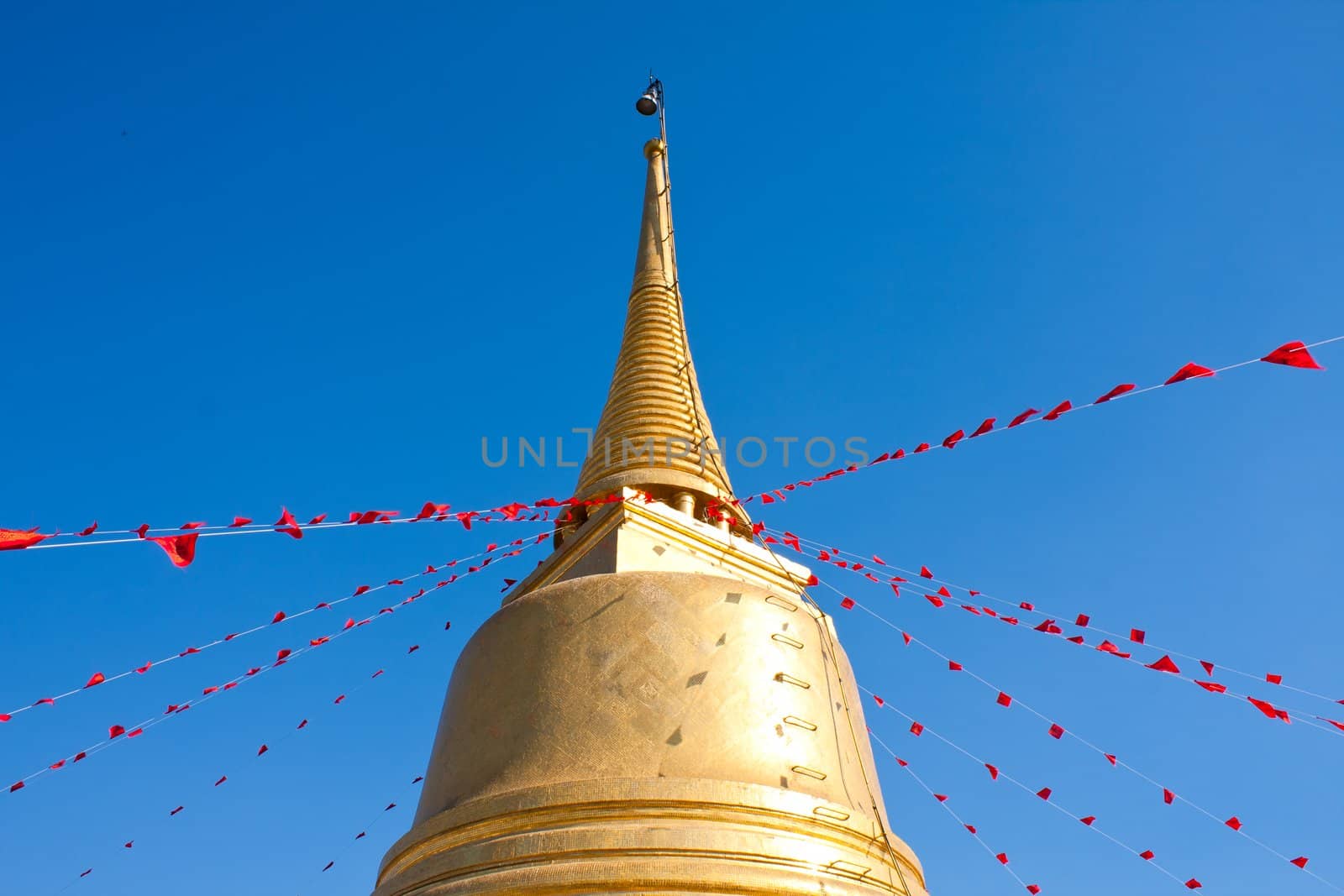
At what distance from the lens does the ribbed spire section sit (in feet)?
32.0

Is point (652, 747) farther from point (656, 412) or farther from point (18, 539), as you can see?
point (656, 412)

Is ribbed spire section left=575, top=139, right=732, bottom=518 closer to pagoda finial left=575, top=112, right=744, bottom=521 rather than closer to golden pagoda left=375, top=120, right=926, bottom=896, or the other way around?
pagoda finial left=575, top=112, right=744, bottom=521

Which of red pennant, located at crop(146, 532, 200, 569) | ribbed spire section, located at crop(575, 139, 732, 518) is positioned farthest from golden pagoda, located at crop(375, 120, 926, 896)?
red pennant, located at crop(146, 532, 200, 569)

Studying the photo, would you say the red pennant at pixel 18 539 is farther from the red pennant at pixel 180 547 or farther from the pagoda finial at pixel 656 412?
the pagoda finial at pixel 656 412

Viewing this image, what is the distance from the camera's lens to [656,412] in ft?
34.7

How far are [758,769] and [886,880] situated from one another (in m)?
1.12

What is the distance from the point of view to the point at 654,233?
1341 cm

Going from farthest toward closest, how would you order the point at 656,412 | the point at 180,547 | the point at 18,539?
the point at 656,412 < the point at 180,547 < the point at 18,539

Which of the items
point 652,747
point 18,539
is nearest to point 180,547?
point 18,539

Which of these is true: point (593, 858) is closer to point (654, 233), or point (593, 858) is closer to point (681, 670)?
point (681, 670)

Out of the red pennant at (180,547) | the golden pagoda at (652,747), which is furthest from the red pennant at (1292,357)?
the red pennant at (180,547)

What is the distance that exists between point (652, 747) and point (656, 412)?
494cm

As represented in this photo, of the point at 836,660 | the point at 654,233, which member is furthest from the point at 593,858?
the point at 654,233

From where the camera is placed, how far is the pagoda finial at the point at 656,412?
971 centimetres
